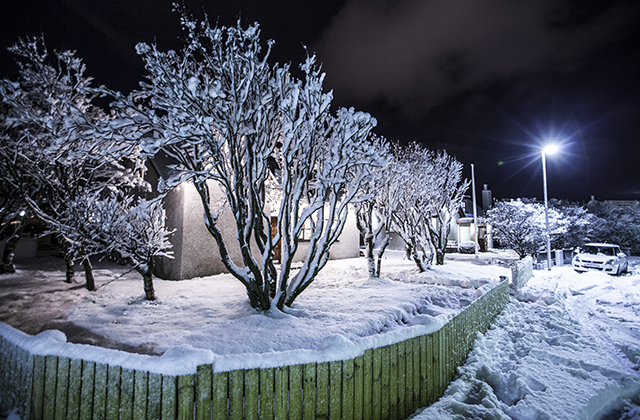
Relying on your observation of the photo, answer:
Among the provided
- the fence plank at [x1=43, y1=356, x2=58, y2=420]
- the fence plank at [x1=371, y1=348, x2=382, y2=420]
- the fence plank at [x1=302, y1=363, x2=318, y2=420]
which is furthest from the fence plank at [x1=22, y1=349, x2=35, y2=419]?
the fence plank at [x1=371, y1=348, x2=382, y2=420]

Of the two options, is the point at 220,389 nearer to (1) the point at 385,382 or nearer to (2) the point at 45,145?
(1) the point at 385,382

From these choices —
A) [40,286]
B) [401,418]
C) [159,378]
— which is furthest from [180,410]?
[40,286]

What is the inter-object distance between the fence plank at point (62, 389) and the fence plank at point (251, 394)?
1.94 meters

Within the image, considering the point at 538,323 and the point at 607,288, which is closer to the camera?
the point at 538,323

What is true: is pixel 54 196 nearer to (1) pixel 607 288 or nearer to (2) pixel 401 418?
(2) pixel 401 418

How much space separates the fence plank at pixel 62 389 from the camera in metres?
3.04

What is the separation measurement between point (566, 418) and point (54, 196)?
A: 39.2 feet

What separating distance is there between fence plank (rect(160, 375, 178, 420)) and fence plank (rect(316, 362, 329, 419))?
1364 mm

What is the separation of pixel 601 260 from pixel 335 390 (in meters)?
16.9

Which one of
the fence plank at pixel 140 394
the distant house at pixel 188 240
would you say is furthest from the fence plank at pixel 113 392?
the distant house at pixel 188 240

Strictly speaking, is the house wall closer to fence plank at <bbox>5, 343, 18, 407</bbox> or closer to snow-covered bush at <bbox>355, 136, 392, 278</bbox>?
snow-covered bush at <bbox>355, 136, 392, 278</bbox>

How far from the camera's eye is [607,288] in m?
10.4

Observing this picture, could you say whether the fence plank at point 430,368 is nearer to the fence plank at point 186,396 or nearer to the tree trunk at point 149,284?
the fence plank at point 186,396

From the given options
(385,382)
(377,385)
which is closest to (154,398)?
(377,385)
